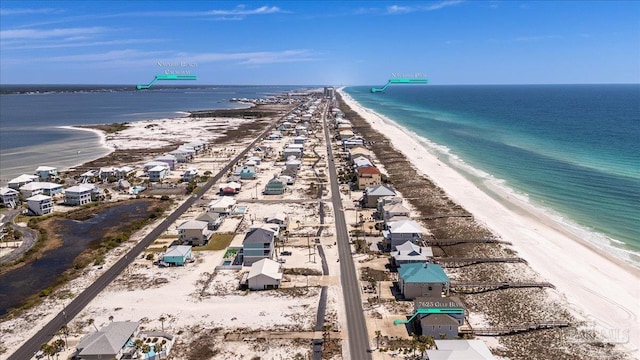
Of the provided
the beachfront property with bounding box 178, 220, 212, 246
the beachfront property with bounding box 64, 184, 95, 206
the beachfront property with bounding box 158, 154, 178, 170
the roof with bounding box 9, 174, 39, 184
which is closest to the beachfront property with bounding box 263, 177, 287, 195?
the beachfront property with bounding box 178, 220, 212, 246

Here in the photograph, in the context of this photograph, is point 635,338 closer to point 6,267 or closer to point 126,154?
point 6,267

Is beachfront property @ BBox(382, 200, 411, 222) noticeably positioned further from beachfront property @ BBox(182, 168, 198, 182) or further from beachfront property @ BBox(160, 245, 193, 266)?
beachfront property @ BBox(182, 168, 198, 182)

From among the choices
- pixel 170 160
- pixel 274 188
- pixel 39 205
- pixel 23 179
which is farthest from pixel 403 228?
pixel 23 179

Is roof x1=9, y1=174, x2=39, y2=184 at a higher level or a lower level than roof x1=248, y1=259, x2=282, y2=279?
higher

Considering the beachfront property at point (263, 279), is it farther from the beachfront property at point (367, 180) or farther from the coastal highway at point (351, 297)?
the beachfront property at point (367, 180)

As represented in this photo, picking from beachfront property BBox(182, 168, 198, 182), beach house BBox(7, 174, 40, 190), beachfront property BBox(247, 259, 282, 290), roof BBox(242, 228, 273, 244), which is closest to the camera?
beachfront property BBox(247, 259, 282, 290)

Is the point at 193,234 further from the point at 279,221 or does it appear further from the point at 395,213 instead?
the point at 395,213
